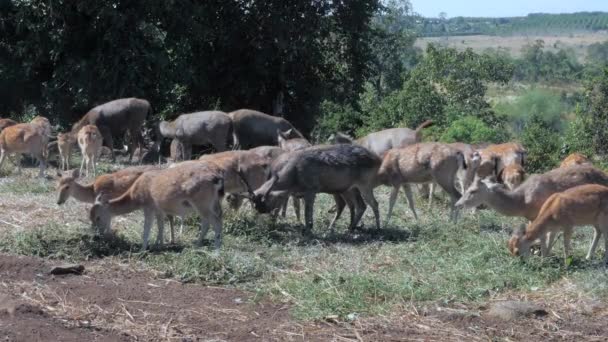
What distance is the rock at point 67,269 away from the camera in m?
11.2

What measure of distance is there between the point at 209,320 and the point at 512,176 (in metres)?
7.58

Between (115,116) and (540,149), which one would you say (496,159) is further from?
(115,116)

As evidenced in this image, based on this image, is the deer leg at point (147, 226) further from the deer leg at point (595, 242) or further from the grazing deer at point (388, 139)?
the grazing deer at point (388, 139)

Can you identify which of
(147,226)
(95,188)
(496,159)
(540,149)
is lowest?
(540,149)

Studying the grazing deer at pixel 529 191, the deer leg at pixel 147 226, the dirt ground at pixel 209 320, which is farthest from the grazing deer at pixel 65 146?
the grazing deer at pixel 529 191

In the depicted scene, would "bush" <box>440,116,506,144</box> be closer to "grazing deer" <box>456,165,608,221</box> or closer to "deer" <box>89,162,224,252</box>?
"grazing deer" <box>456,165,608,221</box>

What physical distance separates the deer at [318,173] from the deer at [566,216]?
→ 311cm

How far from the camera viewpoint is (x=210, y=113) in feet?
70.9

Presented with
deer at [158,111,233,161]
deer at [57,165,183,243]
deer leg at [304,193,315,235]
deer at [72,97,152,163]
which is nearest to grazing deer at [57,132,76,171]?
deer at [72,97,152,163]

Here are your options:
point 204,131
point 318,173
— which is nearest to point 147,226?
point 318,173

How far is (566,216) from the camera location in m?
11.8

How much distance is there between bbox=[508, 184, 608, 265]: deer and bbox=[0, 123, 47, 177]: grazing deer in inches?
409

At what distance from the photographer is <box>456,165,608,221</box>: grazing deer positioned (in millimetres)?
13133

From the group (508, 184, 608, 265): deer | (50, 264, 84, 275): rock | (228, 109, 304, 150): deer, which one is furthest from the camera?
(228, 109, 304, 150): deer
